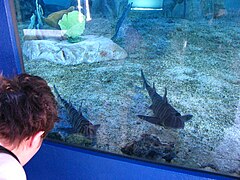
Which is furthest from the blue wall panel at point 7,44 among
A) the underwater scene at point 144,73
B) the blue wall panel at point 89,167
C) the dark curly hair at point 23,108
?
the dark curly hair at point 23,108

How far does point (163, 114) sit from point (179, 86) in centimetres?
19

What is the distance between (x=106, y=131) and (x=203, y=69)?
0.73 m

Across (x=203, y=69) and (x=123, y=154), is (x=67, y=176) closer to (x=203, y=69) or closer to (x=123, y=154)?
(x=123, y=154)

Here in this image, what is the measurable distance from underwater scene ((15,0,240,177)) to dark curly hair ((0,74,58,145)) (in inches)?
27.5

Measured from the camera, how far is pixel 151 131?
158cm

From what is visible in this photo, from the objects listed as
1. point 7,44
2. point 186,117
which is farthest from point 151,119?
point 7,44

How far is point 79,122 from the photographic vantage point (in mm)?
1770

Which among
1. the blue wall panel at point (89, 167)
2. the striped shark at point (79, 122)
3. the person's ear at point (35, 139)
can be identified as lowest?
the blue wall panel at point (89, 167)

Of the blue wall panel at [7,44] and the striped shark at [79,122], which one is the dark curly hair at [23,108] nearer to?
the striped shark at [79,122]

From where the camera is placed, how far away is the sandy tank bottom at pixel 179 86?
137 cm

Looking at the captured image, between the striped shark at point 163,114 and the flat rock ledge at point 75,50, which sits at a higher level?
the flat rock ledge at point 75,50

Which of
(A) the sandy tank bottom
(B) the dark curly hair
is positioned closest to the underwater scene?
(A) the sandy tank bottom

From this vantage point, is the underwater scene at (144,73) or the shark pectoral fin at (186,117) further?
the shark pectoral fin at (186,117)

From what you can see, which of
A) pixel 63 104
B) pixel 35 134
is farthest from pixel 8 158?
pixel 63 104
